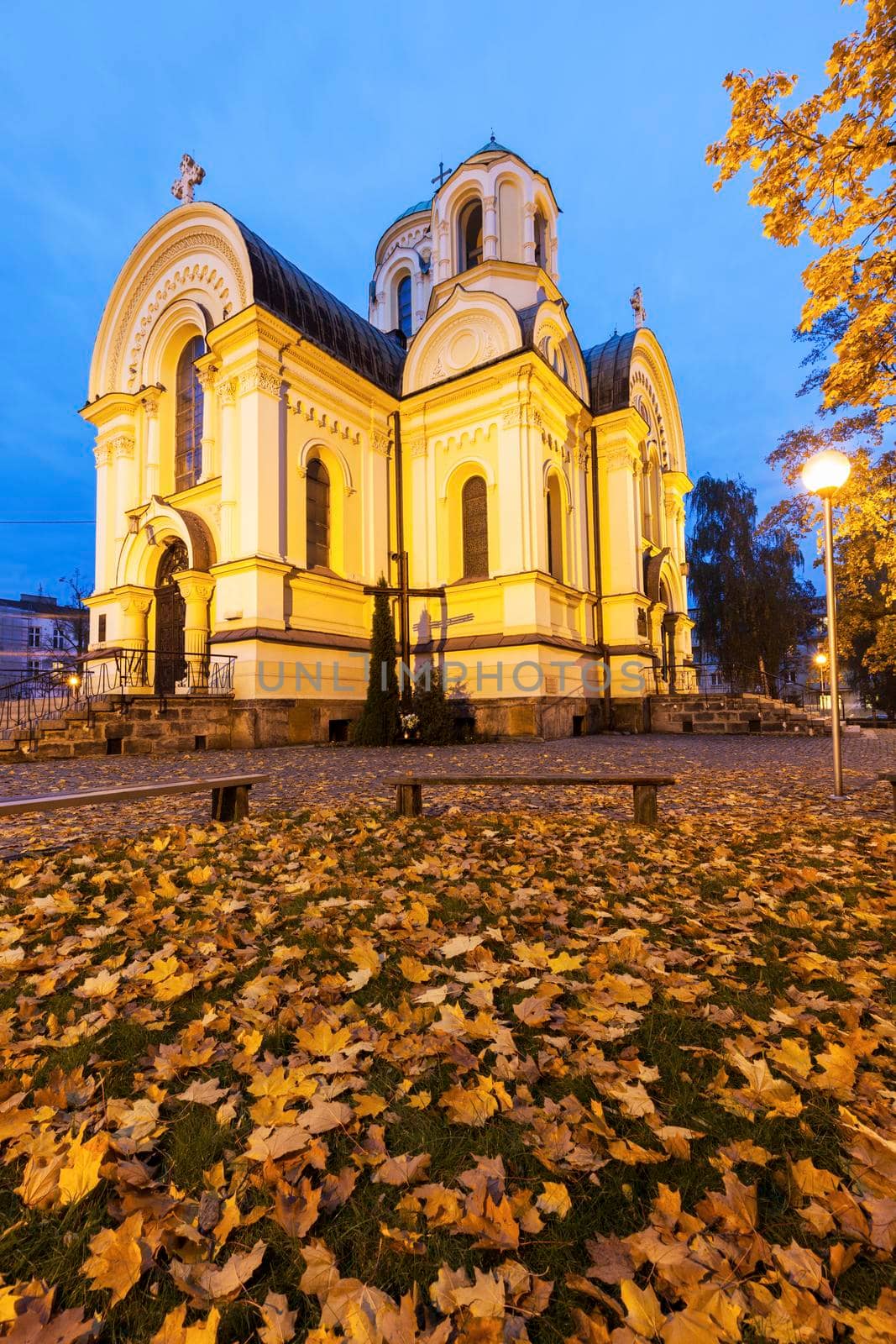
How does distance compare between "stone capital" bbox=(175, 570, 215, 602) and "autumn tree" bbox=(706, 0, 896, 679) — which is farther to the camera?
"stone capital" bbox=(175, 570, 215, 602)

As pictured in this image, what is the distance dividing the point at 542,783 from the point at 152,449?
57.4ft

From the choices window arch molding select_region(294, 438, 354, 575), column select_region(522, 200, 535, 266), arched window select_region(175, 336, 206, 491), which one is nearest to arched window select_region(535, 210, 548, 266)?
column select_region(522, 200, 535, 266)

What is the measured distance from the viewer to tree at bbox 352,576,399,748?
47.9 feet

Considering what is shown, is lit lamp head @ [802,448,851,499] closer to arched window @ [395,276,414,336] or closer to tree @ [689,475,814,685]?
tree @ [689,475,814,685]

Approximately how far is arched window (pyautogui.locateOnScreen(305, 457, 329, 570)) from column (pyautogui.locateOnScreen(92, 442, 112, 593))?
6647mm

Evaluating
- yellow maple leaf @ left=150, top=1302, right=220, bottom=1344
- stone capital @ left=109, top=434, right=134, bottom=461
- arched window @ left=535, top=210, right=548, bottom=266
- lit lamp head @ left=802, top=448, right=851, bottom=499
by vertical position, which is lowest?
yellow maple leaf @ left=150, top=1302, right=220, bottom=1344

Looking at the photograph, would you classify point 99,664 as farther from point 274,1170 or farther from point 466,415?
point 274,1170

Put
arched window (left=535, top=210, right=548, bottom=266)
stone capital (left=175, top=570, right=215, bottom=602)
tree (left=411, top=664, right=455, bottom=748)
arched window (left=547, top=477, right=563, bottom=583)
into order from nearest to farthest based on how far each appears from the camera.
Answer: tree (left=411, top=664, right=455, bottom=748) → stone capital (left=175, top=570, right=215, bottom=602) → arched window (left=547, top=477, right=563, bottom=583) → arched window (left=535, top=210, right=548, bottom=266)

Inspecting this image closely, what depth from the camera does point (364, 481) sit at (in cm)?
1806

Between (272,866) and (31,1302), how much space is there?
279 centimetres

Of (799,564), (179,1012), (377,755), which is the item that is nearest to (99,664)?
(377,755)

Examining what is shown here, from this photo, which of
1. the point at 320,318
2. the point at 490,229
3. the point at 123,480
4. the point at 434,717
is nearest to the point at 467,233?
the point at 490,229

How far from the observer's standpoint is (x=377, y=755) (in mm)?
11680

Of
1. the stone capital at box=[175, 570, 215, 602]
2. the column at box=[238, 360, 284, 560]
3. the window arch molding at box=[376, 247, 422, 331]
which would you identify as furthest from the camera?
the window arch molding at box=[376, 247, 422, 331]
